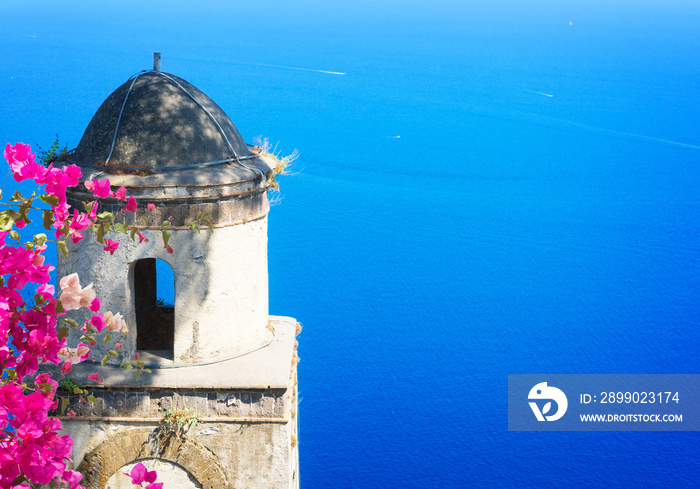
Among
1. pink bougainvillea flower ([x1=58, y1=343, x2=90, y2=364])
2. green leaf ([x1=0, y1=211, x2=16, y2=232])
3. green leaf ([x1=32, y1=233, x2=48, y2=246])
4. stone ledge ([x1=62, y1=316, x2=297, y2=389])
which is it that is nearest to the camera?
green leaf ([x1=0, y1=211, x2=16, y2=232])

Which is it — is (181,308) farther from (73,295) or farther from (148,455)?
(73,295)

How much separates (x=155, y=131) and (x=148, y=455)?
9.34 ft

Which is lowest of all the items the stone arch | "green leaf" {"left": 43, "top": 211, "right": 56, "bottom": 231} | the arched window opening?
the stone arch

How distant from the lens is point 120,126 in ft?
24.2

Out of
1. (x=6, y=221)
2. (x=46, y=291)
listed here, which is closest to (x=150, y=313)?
(x=46, y=291)

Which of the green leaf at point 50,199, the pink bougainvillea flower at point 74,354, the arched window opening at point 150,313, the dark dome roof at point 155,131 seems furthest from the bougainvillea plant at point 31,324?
the arched window opening at point 150,313

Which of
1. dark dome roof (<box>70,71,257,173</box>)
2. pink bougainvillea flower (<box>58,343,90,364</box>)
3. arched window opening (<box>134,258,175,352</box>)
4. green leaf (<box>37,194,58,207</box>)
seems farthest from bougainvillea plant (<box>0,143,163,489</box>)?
arched window opening (<box>134,258,175,352</box>)

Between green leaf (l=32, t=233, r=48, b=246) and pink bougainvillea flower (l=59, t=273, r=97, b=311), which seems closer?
green leaf (l=32, t=233, r=48, b=246)

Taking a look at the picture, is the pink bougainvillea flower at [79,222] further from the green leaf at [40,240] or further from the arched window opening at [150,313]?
the arched window opening at [150,313]

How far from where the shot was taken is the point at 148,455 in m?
7.36

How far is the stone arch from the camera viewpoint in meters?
7.30

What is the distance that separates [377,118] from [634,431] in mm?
27858

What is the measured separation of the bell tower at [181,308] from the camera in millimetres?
7191

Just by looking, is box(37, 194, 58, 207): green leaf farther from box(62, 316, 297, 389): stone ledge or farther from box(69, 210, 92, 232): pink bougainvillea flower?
box(62, 316, 297, 389): stone ledge
